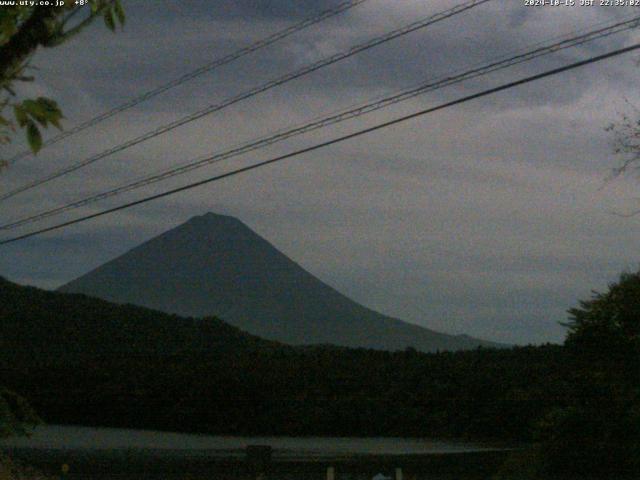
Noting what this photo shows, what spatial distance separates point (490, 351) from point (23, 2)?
22494mm

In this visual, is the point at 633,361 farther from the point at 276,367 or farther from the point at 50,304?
the point at 50,304

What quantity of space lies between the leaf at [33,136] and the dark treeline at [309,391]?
1678cm

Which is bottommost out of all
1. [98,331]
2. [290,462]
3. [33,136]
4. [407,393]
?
[290,462]

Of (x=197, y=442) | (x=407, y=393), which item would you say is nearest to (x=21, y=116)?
(x=407, y=393)

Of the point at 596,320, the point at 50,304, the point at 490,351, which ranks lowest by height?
the point at 596,320

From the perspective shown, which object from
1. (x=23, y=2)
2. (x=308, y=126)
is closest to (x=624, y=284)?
(x=308, y=126)

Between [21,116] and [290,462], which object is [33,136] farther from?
[290,462]

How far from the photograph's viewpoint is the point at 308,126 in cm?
1335

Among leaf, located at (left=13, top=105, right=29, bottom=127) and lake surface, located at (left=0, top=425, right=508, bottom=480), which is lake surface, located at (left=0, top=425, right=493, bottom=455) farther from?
leaf, located at (left=13, top=105, right=29, bottom=127)

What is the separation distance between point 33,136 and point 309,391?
21895 mm

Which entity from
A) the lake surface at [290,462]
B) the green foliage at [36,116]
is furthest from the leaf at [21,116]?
the lake surface at [290,462]

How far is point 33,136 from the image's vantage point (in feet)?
12.6

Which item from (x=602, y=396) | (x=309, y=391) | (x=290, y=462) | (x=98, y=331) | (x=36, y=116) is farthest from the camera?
(x=98, y=331)

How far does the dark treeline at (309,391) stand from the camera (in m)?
22.1
